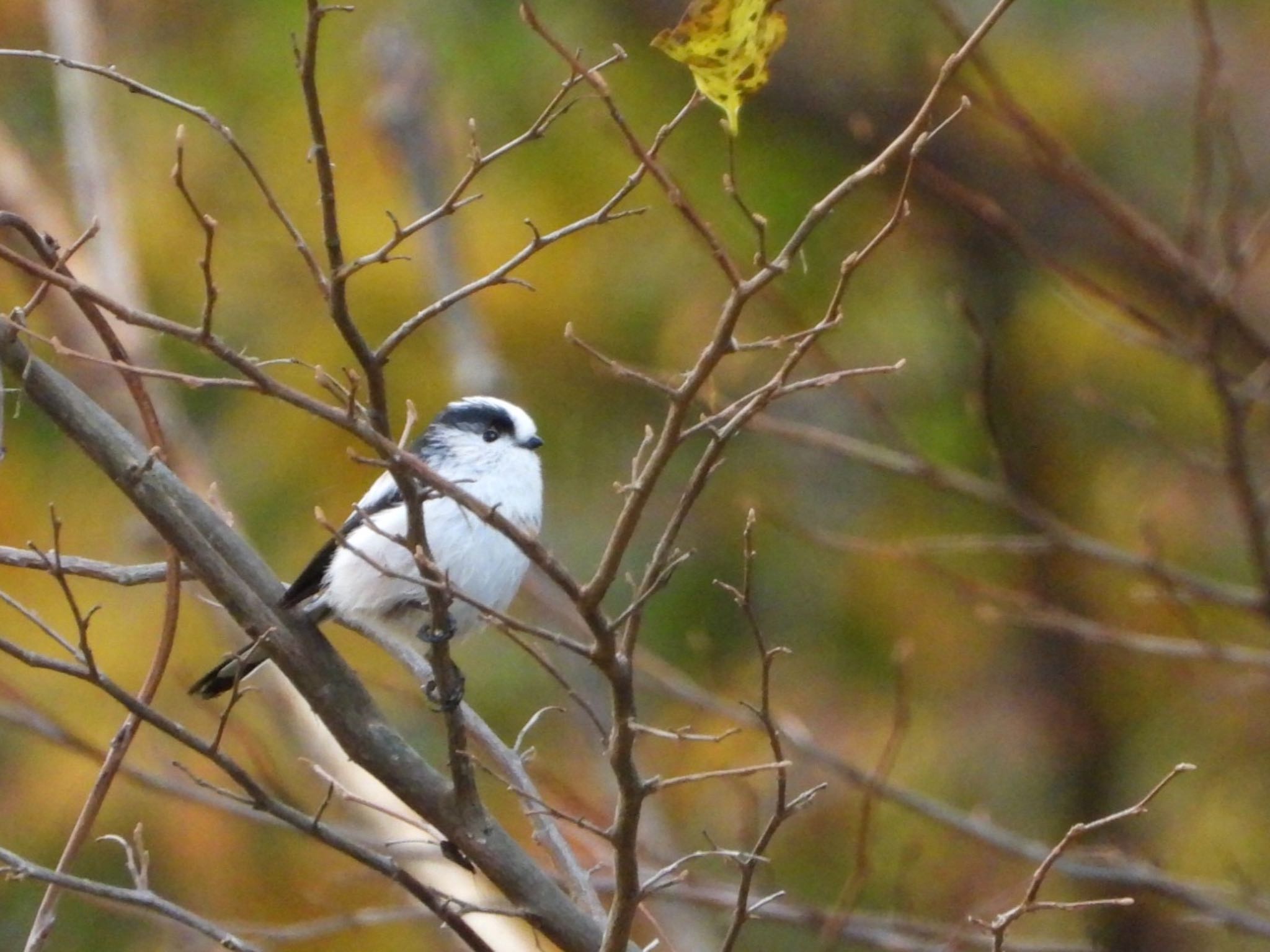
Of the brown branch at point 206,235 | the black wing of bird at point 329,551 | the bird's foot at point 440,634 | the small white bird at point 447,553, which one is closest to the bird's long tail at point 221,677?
the small white bird at point 447,553

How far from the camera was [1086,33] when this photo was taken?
725cm

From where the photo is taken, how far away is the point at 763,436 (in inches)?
289

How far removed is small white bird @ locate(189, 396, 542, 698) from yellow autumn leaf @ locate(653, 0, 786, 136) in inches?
59.1

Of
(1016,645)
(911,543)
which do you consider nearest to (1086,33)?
(1016,645)

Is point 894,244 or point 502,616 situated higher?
point 894,244

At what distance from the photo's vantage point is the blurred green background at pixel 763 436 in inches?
269

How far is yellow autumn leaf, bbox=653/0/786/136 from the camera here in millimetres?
1865

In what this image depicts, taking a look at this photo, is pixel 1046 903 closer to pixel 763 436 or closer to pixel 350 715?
pixel 350 715

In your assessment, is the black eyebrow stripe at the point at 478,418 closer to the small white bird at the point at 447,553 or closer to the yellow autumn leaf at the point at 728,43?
the small white bird at the point at 447,553

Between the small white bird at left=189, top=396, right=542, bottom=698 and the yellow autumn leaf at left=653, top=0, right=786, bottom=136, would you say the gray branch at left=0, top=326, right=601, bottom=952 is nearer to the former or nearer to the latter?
the small white bird at left=189, top=396, right=542, bottom=698

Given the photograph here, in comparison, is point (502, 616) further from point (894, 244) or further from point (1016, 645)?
point (1016, 645)

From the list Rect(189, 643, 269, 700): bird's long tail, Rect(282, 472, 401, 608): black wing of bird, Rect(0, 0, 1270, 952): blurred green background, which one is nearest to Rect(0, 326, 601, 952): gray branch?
Rect(282, 472, 401, 608): black wing of bird

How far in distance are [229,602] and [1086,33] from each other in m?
5.80

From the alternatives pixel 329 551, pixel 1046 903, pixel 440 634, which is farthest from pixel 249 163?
pixel 329 551
